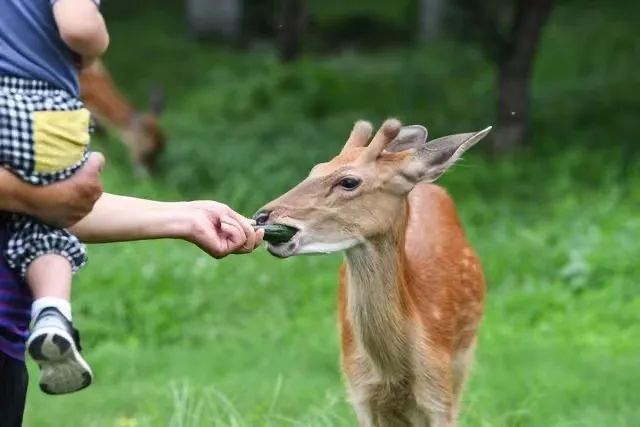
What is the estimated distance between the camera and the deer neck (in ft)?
16.3

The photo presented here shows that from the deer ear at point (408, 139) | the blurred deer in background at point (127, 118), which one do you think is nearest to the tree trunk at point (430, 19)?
the blurred deer in background at point (127, 118)

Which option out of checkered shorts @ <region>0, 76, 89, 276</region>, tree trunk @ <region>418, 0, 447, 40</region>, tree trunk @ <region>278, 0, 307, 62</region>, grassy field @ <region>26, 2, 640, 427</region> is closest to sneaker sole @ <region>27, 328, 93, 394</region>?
checkered shorts @ <region>0, 76, 89, 276</region>

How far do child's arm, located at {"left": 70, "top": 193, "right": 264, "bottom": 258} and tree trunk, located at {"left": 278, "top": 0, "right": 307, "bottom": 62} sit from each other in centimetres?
1371

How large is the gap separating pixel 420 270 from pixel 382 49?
54.9 feet

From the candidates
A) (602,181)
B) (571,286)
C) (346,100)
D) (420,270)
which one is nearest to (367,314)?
(420,270)

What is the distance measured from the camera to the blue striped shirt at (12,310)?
3.59 metres

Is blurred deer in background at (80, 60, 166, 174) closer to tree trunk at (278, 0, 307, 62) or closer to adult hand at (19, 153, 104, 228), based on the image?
tree trunk at (278, 0, 307, 62)

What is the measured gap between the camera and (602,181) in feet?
38.1

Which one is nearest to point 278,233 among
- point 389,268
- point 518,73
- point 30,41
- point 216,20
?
point 389,268

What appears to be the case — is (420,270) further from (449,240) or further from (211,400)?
(211,400)

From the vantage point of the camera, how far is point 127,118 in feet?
49.1

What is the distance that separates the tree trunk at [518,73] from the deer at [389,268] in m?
7.08

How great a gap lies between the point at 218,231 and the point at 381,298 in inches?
52.8

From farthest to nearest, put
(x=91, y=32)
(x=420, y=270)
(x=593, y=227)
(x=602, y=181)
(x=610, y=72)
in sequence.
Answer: (x=610, y=72) < (x=602, y=181) < (x=593, y=227) < (x=420, y=270) < (x=91, y=32)
